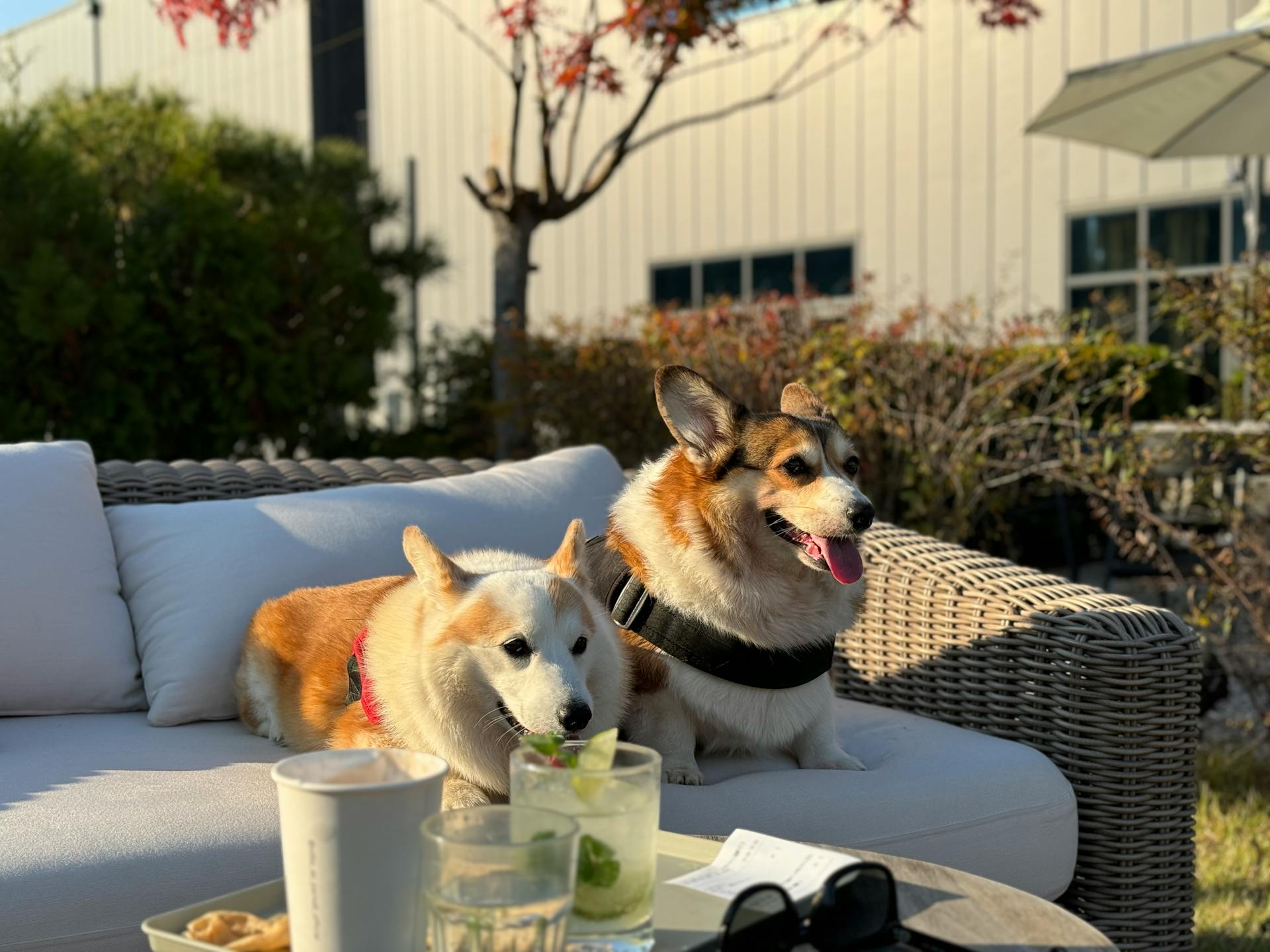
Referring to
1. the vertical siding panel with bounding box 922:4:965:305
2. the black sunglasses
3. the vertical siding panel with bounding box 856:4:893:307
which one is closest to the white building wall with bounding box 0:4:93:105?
the vertical siding panel with bounding box 856:4:893:307

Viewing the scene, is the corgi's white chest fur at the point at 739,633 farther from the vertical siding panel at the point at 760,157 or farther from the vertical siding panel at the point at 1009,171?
the vertical siding panel at the point at 760,157

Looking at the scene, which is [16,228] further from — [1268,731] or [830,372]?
[1268,731]

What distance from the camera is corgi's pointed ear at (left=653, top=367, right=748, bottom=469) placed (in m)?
Answer: 2.42

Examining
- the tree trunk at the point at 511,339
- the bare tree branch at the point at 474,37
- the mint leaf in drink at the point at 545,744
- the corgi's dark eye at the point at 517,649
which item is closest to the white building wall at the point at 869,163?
the bare tree branch at the point at 474,37

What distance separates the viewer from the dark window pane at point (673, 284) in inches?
475

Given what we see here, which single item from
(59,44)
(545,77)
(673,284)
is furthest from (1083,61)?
(59,44)

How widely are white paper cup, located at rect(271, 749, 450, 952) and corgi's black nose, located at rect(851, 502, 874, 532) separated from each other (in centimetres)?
114

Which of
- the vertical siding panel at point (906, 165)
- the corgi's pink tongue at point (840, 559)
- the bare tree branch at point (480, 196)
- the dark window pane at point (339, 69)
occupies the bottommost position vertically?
the corgi's pink tongue at point (840, 559)

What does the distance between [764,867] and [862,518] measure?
82 cm

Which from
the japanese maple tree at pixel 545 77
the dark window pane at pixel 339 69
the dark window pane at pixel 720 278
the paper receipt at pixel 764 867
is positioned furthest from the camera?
the dark window pane at pixel 339 69

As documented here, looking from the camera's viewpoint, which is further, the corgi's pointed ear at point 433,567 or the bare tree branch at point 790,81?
the bare tree branch at point 790,81

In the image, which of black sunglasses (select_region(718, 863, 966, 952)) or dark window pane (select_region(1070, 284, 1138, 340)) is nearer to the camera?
black sunglasses (select_region(718, 863, 966, 952))

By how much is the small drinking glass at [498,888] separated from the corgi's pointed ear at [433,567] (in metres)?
0.74

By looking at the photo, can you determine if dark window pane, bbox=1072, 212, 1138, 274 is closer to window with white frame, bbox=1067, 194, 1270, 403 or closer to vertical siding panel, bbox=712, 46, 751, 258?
window with white frame, bbox=1067, 194, 1270, 403
